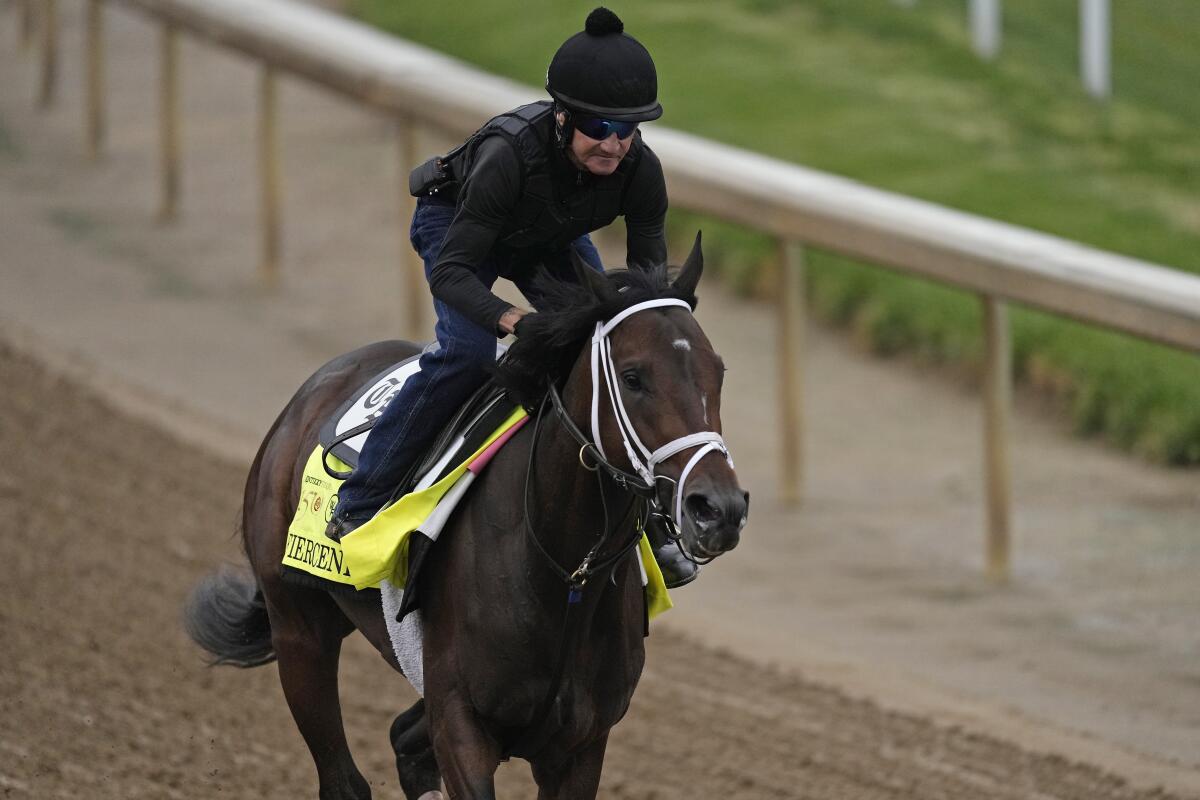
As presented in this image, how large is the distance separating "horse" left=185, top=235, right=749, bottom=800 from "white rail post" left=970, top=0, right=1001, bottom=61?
11088 millimetres

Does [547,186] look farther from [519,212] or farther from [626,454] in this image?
[626,454]

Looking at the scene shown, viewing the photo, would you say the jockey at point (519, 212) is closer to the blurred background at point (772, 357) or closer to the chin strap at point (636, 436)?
A: the chin strap at point (636, 436)

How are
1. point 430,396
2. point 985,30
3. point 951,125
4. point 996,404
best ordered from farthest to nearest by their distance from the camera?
point 985,30 → point 951,125 → point 996,404 → point 430,396

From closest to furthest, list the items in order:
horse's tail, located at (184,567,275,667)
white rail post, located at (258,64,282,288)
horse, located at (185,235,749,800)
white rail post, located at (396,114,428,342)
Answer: horse, located at (185,235,749,800), horse's tail, located at (184,567,275,667), white rail post, located at (396,114,428,342), white rail post, located at (258,64,282,288)

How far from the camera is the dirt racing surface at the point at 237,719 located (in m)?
6.09

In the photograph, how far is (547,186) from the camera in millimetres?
4555

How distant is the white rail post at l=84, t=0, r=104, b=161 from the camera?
14.8 metres

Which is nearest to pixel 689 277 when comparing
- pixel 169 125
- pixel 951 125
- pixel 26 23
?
pixel 951 125

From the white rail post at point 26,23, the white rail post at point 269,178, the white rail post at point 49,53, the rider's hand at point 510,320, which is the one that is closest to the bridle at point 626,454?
the rider's hand at point 510,320

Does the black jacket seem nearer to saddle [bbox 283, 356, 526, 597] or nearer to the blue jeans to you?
the blue jeans

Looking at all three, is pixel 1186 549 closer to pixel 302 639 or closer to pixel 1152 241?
pixel 1152 241

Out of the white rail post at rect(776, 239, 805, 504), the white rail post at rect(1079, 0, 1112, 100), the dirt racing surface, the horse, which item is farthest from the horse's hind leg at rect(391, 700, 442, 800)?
the white rail post at rect(1079, 0, 1112, 100)

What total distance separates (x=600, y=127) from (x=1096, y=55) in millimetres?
10452

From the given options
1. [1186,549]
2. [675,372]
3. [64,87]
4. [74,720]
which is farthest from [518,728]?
[64,87]
